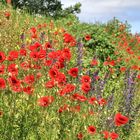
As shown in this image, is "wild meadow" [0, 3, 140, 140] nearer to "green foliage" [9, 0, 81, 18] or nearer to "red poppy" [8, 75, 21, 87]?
"red poppy" [8, 75, 21, 87]

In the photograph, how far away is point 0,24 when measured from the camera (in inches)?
344

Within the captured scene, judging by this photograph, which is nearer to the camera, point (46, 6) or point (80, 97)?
point (80, 97)

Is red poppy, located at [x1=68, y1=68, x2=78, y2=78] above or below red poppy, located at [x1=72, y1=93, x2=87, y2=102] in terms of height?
above

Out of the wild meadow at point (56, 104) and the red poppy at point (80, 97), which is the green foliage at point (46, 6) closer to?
the wild meadow at point (56, 104)

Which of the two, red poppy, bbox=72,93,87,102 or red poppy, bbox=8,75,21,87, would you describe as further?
red poppy, bbox=72,93,87,102

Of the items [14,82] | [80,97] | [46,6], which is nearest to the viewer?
[14,82]

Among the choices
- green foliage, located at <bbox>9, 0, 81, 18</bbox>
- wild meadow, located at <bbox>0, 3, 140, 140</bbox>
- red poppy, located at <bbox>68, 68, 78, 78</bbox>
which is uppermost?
green foliage, located at <bbox>9, 0, 81, 18</bbox>

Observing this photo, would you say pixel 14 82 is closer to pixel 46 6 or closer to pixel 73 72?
pixel 73 72

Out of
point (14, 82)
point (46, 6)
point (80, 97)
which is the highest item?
point (46, 6)

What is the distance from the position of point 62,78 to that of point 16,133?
75cm

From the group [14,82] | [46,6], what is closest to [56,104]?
[14,82]

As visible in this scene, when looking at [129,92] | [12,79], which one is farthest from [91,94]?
[12,79]

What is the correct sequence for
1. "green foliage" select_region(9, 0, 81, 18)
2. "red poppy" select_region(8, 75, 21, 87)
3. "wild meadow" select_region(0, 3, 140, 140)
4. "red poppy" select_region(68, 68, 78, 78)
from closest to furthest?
1. "red poppy" select_region(8, 75, 21, 87)
2. "wild meadow" select_region(0, 3, 140, 140)
3. "red poppy" select_region(68, 68, 78, 78)
4. "green foliage" select_region(9, 0, 81, 18)

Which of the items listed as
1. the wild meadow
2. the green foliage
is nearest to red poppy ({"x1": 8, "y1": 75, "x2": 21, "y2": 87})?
the wild meadow
